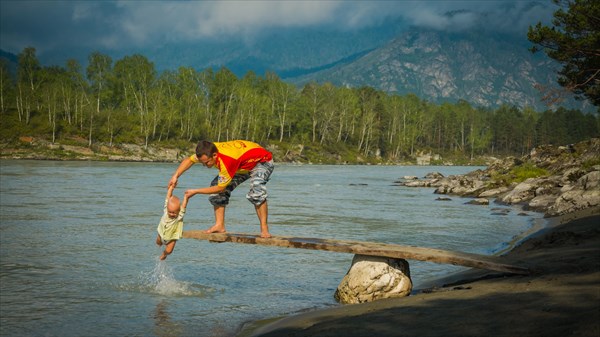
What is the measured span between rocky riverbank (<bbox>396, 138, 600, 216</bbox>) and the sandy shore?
511 inches

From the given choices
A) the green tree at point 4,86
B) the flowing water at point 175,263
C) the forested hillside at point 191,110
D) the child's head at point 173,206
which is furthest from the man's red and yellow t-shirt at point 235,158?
the green tree at point 4,86

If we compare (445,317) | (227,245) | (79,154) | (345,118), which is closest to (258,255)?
(227,245)

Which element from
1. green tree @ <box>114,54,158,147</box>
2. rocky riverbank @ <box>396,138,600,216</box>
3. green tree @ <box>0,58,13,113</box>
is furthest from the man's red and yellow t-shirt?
green tree @ <box>114,54,158,147</box>

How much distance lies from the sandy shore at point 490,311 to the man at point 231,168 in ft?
8.97

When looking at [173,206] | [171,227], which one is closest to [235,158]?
[173,206]

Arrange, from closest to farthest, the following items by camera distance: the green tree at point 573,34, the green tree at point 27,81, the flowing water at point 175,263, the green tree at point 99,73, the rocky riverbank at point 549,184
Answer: the flowing water at point 175,263 → the rocky riverbank at point 549,184 → the green tree at point 573,34 → the green tree at point 27,81 → the green tree at point 99,73

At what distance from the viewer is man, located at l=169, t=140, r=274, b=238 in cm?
1020

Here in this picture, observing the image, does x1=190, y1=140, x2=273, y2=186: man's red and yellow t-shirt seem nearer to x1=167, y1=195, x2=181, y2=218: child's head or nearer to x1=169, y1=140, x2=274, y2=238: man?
x1=169, y1=140, x2=274, y2=238: man

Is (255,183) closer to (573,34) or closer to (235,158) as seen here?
(235,158)

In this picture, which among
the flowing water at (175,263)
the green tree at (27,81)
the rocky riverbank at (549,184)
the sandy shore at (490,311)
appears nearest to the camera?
the sandy shore at (490,311)

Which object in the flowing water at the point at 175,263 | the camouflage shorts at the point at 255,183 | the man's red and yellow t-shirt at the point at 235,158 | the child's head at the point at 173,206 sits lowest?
the flowing water at the point at 175,263

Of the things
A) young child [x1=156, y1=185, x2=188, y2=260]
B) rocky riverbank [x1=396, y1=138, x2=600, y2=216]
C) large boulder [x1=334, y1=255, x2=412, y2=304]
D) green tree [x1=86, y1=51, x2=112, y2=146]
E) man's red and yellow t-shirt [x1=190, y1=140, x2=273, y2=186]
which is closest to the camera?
large boulder [x1=334, y1=255, x2=412, y2=304]

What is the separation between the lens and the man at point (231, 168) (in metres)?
10.2

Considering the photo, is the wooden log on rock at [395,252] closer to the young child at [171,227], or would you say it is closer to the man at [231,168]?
the man at [231,168]
